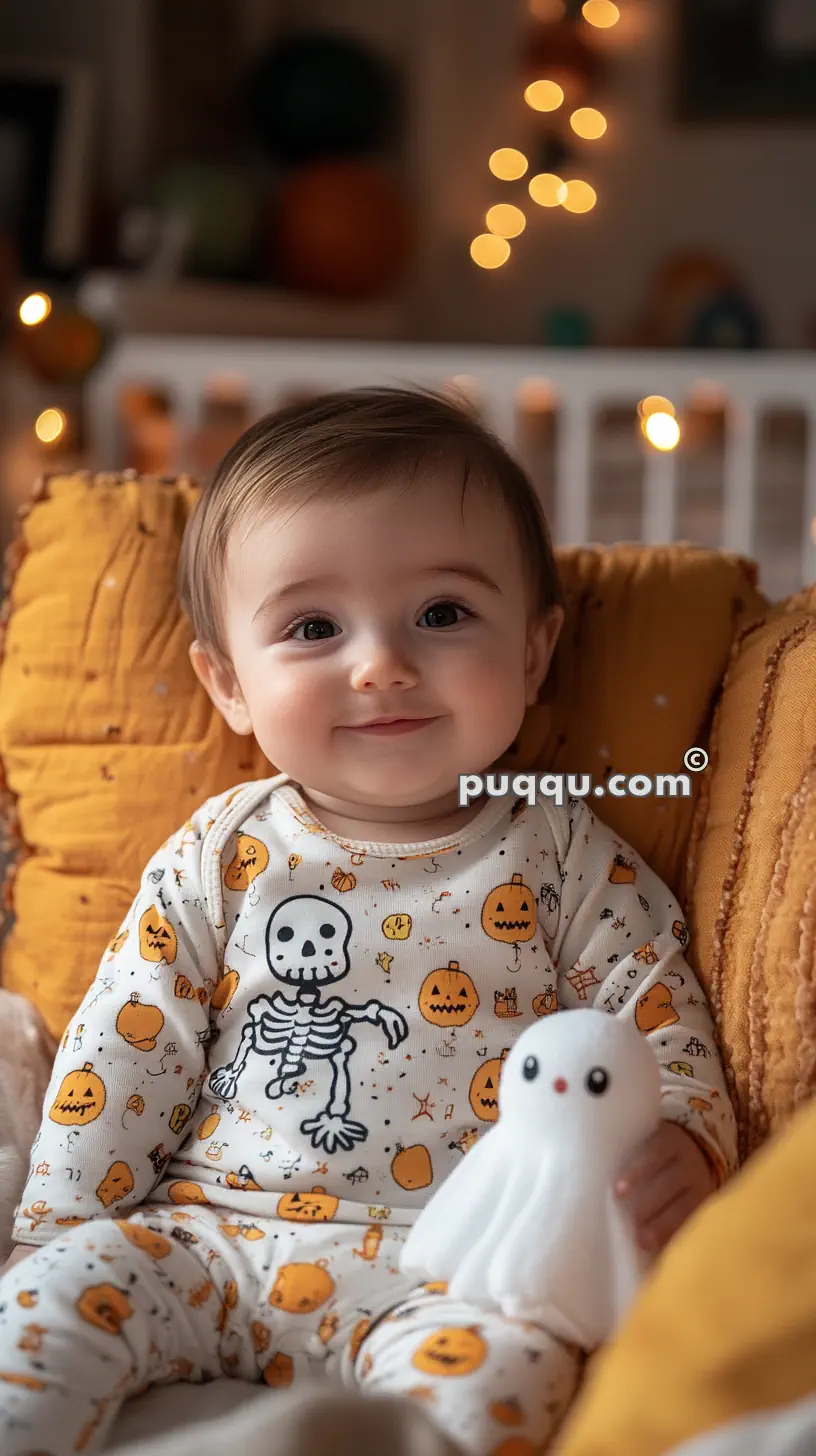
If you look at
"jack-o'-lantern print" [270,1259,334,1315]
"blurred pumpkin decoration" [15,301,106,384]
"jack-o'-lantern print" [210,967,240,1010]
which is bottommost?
"jack-o'-lantern print" [270,1259,334,1315]

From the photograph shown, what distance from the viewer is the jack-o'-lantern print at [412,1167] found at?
0.91m

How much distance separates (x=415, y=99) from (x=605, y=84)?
15.6 inches

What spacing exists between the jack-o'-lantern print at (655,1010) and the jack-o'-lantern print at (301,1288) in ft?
0.83

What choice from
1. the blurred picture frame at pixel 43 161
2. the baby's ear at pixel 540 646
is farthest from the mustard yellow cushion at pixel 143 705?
the blurred picture frame at pixel 43 161

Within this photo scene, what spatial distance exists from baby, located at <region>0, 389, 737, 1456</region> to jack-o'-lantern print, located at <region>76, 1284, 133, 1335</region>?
5 centimetres

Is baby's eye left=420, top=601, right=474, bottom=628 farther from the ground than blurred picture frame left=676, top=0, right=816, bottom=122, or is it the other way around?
blurred picture frame left=676, top=0, right=816, bottom=122

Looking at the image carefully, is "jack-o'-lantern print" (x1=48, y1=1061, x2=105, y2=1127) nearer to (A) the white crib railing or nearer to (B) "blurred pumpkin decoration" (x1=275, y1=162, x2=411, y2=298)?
(A) the white crib railing

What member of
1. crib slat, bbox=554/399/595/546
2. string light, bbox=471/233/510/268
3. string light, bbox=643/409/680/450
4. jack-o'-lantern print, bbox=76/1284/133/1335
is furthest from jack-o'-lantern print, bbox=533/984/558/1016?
string light, bbox=471/233/510/268

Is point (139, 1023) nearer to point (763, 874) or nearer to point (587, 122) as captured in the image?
point (763, 874)

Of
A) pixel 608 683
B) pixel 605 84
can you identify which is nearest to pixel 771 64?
pixel 605 84

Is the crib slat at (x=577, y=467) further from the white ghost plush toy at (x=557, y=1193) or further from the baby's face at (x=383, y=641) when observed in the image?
the white ghost plush toy at (x=557, y=1193)

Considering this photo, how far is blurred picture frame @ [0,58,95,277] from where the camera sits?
7.76ft

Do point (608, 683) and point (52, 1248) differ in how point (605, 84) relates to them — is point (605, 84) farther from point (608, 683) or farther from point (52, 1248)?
point (52, 1248)

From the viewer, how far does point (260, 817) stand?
1051 mm
